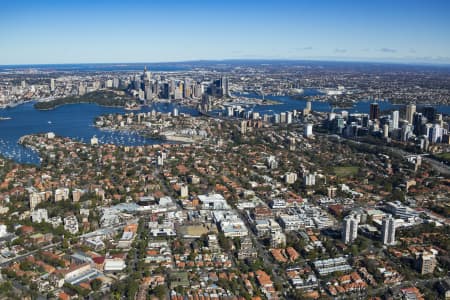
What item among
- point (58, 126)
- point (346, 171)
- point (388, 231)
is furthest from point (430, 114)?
point (58, 126)

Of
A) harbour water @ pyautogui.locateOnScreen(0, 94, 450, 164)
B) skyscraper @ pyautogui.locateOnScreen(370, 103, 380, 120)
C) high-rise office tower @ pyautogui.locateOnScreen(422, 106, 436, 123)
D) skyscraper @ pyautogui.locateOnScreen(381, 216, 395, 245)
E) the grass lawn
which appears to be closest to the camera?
skyscraper @ pyautogui.locateOnScreen(381, 216, 395, 245)

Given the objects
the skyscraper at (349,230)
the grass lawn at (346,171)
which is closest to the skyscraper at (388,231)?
the skyscraper at (349,230)

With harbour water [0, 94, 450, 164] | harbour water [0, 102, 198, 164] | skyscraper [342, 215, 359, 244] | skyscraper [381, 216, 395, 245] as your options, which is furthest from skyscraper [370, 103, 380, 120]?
skyscraper [342, 215, 359, 244]

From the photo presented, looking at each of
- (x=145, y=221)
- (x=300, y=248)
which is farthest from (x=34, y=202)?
(x=300, y=248)

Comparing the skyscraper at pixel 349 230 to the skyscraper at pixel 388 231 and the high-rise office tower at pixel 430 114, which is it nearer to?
the skyscraper at pixel 388 231

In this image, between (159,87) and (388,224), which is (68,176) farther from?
(159,87)

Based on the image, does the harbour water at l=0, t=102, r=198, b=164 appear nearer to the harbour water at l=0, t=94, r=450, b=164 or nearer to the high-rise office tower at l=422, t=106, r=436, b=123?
the harbour water at l=0, t=94, r=450, b=164
